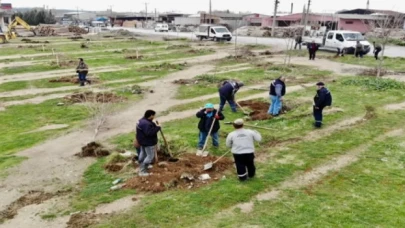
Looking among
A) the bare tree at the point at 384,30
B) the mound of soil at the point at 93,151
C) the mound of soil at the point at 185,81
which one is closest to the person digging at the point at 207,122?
the mound of soil at the point at 93,151

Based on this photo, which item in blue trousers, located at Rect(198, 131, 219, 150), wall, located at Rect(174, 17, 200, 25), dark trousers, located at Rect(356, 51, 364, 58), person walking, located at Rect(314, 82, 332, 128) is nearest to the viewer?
blue trousers, located at Rect(198, 131, 219, 150)

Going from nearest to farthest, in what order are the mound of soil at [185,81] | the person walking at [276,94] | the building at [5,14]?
the person walking at [276,94] < the mound of soil at [185,81] < the building at [5,14]

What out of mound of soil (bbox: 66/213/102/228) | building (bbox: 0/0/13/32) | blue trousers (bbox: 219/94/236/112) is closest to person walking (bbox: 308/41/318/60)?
blue trousers (bbox: 219/94/236/112)

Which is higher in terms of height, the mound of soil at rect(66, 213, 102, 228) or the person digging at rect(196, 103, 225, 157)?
the person digging at rect(196, 103, 225, 157)

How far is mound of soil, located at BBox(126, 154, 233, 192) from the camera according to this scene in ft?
27.7

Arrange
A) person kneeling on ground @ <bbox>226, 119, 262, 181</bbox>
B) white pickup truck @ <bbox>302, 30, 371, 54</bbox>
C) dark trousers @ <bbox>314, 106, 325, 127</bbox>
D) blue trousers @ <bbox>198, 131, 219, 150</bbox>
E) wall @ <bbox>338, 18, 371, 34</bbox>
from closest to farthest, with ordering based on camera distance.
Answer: person kneeling on ground @ <bbox>226, 119, 262, 181</bbox>
blue trousers @ <bbox>198, 131, 219, 150</bbox>
dark trousers @ <bbox>314, 106, 325, 127</bbox>
white pickup truck @ <bbox>302, 30, 371, 54</bbox>
wall @ <bbox>338, 18, 371, 34</bbox>

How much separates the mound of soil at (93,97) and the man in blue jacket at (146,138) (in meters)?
8.34

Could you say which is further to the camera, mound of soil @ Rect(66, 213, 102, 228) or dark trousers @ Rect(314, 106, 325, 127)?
dark trousers @ Rect(314, 106, 325, 127)

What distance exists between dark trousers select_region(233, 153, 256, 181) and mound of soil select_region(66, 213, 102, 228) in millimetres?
2937

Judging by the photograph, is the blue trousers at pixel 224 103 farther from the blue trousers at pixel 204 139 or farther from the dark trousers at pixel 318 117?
the blue trousers at pixel 204 139

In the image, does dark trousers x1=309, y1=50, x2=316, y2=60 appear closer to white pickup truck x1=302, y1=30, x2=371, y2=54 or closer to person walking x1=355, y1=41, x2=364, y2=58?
person walking x1=355, y1=41, x2=364, y2=58

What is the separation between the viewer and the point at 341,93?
17156mm

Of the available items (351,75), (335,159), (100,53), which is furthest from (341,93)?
(100,53)

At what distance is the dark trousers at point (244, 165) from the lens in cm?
834
